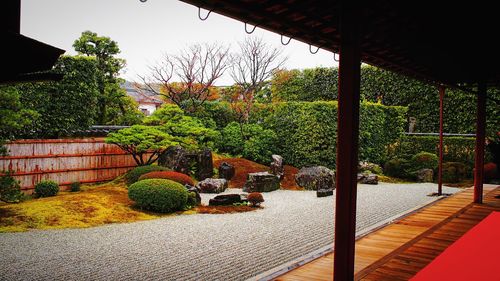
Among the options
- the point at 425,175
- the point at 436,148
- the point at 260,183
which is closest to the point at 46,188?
the point at 260,183

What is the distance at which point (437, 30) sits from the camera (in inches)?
166

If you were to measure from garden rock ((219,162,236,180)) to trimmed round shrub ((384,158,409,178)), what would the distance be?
6.54m

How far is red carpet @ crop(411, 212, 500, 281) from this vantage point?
130 inches

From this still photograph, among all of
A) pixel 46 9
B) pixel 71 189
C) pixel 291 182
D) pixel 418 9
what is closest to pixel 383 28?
pixel 418 9

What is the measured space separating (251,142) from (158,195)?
7.24m

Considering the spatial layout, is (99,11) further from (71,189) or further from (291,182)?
(291,182)

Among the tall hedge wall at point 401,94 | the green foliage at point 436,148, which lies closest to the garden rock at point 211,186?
the green foliage at point 436,148

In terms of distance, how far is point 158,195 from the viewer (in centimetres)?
859

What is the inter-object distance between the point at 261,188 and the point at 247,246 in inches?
232

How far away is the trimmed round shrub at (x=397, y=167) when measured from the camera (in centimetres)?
1459

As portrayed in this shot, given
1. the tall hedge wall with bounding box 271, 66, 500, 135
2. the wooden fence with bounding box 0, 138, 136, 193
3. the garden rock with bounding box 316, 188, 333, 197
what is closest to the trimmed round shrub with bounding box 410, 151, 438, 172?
the tall hedge wall with bounding box 271, 66, 500, 135

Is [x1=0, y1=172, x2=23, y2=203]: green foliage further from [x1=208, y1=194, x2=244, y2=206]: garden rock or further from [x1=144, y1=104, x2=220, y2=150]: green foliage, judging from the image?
[x1=144, y1=104, x2=220, y2=150]: green foliage

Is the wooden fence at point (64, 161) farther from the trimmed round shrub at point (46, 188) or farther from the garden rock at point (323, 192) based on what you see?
the garden rock at point (323, 192)

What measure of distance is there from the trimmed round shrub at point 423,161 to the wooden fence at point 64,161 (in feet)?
37.0
